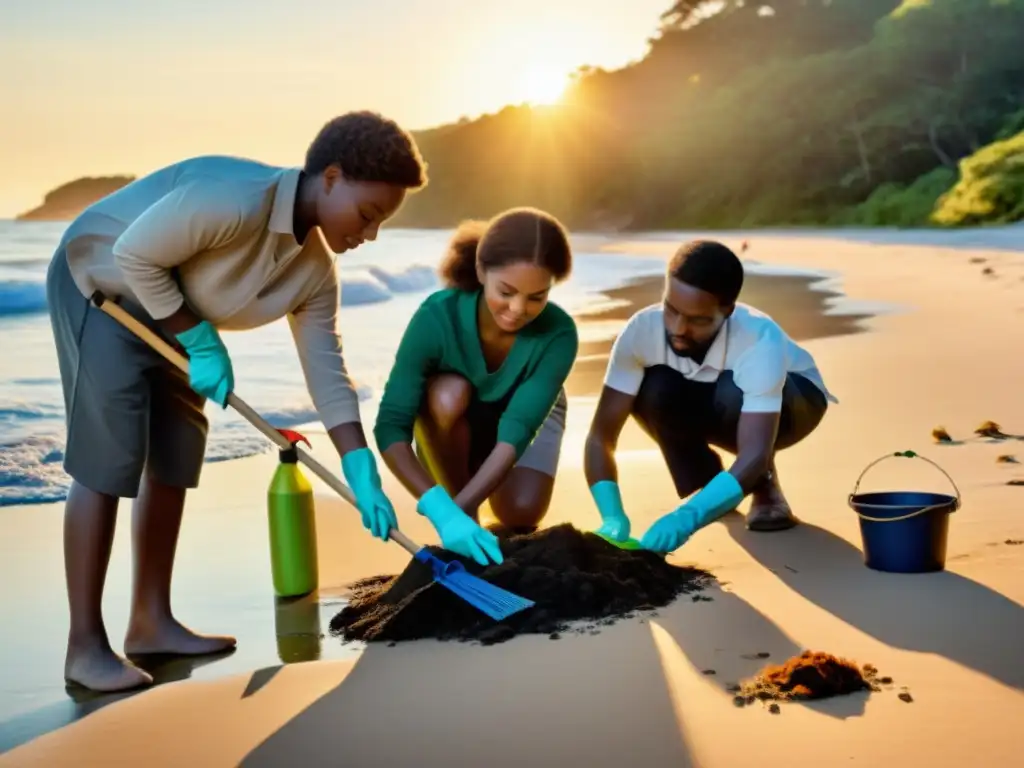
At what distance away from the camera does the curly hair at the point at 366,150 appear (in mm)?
2529

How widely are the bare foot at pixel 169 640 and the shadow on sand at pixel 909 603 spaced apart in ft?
4.51

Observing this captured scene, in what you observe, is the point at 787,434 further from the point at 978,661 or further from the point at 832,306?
the point at 832,306

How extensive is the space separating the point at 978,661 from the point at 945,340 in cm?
467

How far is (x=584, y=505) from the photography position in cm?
381

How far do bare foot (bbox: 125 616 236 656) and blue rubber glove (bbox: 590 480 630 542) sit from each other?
992 mm

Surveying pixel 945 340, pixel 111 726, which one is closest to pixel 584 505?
pixel 111 726

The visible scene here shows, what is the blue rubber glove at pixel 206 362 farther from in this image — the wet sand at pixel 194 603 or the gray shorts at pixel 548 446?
the gray shorts at pixel 548 446

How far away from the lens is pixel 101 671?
245 centimetres

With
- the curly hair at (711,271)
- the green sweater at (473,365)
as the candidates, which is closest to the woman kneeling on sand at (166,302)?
the green sweater at (473,365)

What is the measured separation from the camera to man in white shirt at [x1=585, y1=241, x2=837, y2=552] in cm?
303

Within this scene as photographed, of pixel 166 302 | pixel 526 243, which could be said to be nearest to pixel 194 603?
pixel 166 302

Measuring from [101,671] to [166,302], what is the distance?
79 centimetres

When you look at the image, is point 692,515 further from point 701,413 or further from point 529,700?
point 529,700

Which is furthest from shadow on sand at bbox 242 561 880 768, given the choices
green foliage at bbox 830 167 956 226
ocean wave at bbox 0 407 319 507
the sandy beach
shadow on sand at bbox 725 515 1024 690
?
green foliage at bbox 830 167 956 226
